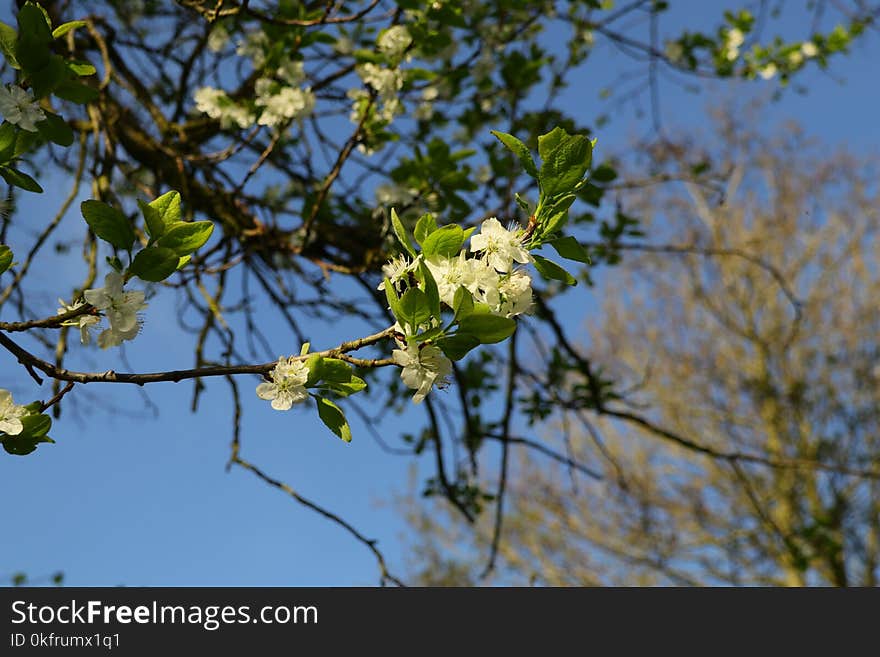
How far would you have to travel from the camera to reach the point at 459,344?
2.35 feet

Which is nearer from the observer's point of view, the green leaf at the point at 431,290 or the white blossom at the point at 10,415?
the green leaf at the point at 431,290

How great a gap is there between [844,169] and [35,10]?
9.33 metres

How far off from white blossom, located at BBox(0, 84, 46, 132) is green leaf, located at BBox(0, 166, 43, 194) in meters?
0.05

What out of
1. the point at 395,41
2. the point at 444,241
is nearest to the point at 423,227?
the point at 444,241

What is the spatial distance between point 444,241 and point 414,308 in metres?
0.08

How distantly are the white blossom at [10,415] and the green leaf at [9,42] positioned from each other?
0.37 m

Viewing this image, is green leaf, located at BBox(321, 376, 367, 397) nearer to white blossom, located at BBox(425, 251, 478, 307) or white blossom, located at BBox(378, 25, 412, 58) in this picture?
white blossom, located at BBox(425, 251, 478, 307)

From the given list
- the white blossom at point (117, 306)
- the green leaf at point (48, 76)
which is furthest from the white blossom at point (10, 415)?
the green leaf at point (48, 76)

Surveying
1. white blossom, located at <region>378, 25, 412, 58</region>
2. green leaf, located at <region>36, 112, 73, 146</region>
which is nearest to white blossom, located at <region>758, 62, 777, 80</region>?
white blossom, located at <region>378, 25, 412, 58</region>

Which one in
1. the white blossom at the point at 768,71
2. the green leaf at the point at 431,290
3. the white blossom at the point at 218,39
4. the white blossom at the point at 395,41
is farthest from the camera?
the white blossom at the point at 768,71

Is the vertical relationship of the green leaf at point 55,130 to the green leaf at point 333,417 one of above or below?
above

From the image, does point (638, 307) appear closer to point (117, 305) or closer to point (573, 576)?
point (573, 576)

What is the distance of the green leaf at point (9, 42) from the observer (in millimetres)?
813

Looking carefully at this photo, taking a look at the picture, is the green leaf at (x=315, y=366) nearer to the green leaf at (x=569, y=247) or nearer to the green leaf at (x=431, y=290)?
the green leaf at (x=431, y=290)
